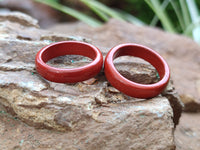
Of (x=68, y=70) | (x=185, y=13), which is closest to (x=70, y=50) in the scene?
(x=68, y=70)

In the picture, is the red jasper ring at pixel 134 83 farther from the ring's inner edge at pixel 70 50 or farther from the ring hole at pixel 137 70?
the ring's inner edge at pixel 70 50

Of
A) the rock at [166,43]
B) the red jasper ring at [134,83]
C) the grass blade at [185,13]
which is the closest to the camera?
the red jasper ring at [134,83]

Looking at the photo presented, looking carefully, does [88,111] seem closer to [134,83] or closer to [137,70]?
[134,83]

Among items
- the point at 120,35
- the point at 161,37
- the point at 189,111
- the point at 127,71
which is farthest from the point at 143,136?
the point at 161,37

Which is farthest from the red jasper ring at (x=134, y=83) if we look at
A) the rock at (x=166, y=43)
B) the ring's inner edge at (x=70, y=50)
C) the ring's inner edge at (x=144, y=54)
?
the rock at (x=166, y=43)

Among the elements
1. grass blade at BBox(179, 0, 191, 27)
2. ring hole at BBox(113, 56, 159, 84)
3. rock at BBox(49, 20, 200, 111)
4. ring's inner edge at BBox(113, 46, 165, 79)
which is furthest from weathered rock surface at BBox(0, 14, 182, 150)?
grass blade at BBox(179, 0, 191, 27)

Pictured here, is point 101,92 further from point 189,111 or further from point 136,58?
point 189,111
